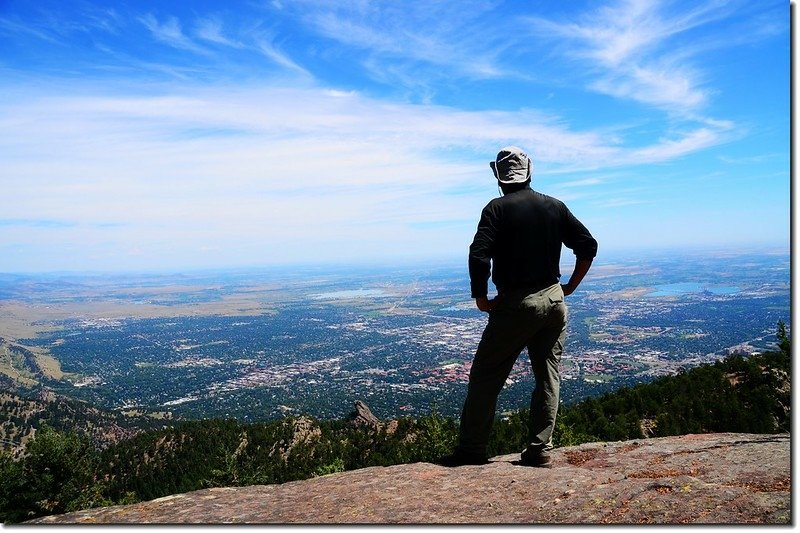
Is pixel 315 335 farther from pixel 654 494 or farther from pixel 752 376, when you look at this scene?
pixel 654 494

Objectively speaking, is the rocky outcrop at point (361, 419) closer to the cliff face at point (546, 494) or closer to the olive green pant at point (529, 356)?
the cliff face at point (546, 494)

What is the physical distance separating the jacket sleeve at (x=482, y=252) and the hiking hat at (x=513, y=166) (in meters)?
0.51

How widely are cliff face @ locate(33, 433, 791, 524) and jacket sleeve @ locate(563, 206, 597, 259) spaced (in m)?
2.33

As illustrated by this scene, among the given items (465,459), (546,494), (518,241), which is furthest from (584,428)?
(518,241)

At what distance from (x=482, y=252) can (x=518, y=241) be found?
43cm

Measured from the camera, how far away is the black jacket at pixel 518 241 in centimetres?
525

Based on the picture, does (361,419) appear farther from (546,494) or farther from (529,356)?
(546,494)

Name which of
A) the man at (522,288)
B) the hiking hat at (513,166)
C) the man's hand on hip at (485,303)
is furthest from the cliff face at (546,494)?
the hiking hat at (513,166)

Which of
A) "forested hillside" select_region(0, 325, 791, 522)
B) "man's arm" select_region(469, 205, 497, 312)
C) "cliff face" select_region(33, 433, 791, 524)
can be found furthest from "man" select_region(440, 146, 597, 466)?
"forested hillside" select_region(0, 325, 791, 522)

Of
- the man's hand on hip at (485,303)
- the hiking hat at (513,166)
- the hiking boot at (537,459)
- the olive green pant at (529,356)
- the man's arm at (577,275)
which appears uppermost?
the hiking hat at (513,166)

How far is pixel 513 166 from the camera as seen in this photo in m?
5.54

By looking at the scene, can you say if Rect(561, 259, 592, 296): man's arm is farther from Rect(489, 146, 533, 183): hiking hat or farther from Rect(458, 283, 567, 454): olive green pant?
Rect(489, 146, 533, 183): hiking hat

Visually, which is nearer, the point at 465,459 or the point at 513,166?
the point at 513,166

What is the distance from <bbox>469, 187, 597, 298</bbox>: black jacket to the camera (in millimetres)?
5246
